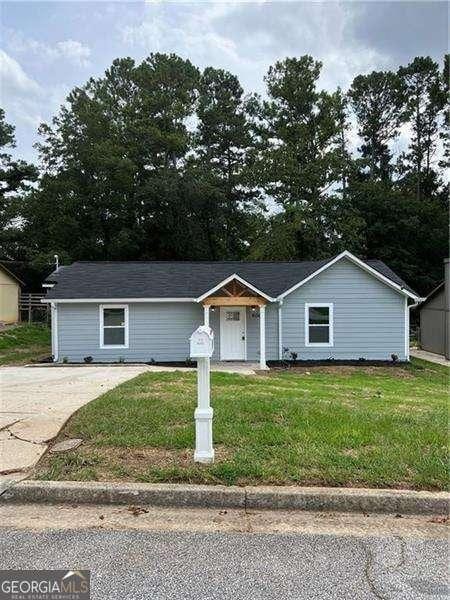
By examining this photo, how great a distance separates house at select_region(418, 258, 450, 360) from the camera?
815 inches

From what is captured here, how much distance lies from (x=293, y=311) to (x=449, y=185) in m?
31.1

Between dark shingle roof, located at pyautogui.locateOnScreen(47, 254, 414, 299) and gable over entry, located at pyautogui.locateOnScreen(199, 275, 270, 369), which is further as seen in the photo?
dark shingle roof, located at pyautogui.locateOnScreen(47, 254, 414, 299)

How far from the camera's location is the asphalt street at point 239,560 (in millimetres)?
2736

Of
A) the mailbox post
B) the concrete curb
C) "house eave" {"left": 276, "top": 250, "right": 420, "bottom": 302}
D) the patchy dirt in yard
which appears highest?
"house eave" {"left": 276, "top": 250, "right": 420, "bottom": 302}

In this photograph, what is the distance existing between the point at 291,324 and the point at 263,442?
12340 millimetres

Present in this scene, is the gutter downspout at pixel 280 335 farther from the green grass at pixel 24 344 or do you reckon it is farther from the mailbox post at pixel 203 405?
the mailbox post at pixel 203 405

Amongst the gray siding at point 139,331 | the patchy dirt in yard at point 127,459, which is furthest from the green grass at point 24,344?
the patchy dirt in yard at point 127,459

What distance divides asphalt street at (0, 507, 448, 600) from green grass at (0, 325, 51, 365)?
14.6 m

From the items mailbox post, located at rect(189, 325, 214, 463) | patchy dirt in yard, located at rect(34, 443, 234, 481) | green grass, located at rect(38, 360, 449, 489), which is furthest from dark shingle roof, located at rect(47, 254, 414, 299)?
mailbox post, located at rect(189, 325, 214, 463)

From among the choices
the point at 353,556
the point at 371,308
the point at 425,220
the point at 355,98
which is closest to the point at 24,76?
the point at 371,308

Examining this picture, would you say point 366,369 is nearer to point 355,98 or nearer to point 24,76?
point 24,76

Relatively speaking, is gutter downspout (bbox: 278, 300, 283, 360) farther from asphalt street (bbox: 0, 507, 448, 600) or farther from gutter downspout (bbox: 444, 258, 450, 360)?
asphalt street (bbox: 0, 507, 448, 600)

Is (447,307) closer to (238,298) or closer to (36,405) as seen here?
(238,298)

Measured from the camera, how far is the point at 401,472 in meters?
4.23
